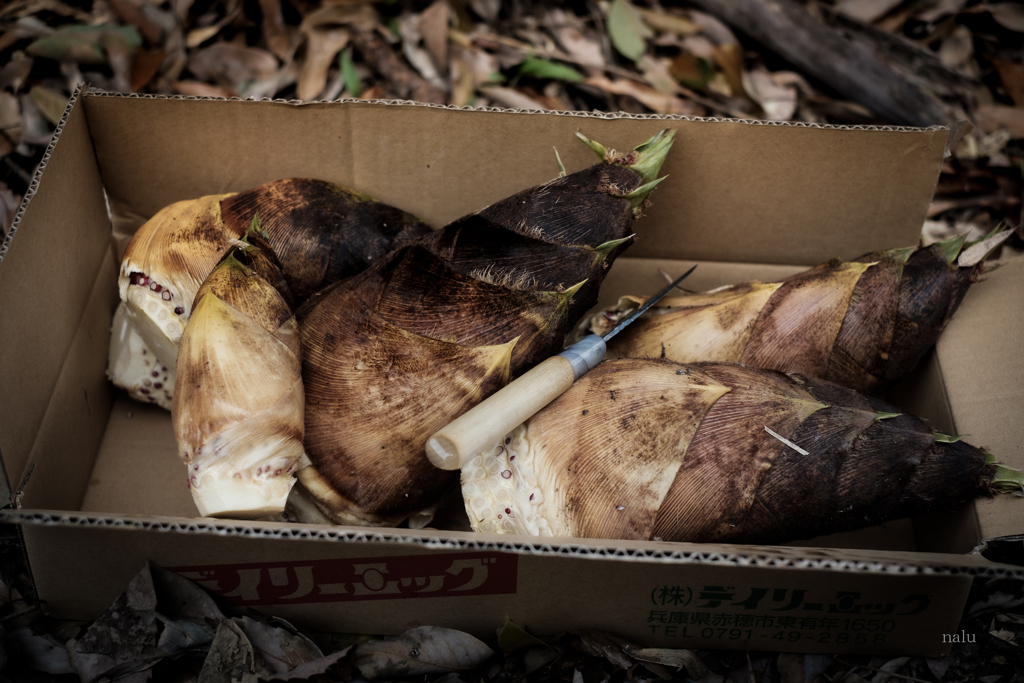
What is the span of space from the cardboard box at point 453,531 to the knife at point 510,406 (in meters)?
0.12

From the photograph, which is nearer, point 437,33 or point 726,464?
point 726,464

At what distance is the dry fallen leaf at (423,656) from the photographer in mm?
1141

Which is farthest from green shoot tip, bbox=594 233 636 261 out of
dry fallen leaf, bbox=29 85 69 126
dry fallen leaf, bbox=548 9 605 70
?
dry fallen leaf, bbox=29 85 69 126

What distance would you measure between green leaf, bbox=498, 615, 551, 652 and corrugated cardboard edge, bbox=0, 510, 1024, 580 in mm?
250

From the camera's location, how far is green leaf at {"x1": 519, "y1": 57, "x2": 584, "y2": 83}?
1.99 m

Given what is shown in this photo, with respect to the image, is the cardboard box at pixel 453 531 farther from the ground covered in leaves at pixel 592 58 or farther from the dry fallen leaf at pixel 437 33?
the dry fallen leaf at pixel 437 33

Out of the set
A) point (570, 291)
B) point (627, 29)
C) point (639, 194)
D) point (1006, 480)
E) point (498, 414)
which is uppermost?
point (627, 29)

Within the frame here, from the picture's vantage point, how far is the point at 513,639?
113 centimetres

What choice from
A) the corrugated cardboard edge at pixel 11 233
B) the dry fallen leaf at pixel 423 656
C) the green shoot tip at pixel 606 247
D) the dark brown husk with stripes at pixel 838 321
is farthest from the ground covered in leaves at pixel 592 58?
the dry fallen leaf at pixel 423 656

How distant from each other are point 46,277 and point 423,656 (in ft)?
2.78

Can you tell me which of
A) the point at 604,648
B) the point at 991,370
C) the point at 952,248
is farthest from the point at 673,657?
the point at 952,248

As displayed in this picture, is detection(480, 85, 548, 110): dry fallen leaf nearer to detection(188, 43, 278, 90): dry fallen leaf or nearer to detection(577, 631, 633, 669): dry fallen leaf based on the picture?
detection(188, 43, 278, 90): dry fallen leaf

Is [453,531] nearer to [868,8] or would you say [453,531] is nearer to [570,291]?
[570,291]

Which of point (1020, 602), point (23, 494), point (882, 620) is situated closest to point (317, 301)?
point (23, 494)
